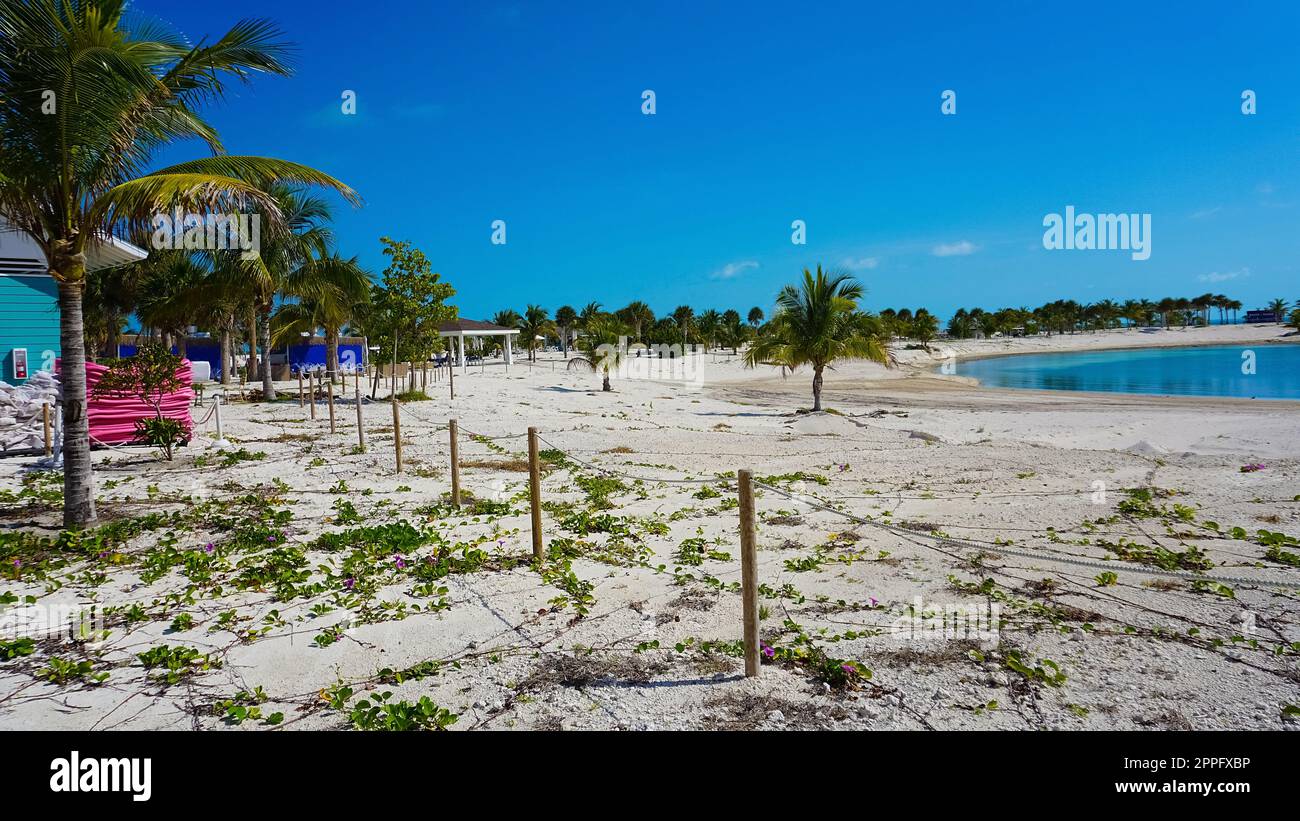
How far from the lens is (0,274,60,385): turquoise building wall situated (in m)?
16.5

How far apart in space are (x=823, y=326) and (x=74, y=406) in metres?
18.3

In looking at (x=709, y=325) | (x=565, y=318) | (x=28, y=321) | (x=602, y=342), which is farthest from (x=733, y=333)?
(x=28, y=321)

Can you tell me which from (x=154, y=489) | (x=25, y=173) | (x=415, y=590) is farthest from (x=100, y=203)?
(x=415, y=590)

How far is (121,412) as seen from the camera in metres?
13.1

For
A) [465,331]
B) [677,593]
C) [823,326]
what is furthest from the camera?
[465,331]

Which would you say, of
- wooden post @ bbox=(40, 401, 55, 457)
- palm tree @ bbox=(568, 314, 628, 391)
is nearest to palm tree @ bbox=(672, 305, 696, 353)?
palm tree @ bbox=(568, 314, 628, 391)

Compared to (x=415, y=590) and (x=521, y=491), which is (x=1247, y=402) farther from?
(x=415, y=590)

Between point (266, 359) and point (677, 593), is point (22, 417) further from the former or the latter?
point (677, 593)

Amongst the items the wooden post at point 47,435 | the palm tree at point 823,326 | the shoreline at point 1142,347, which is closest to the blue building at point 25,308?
the wooden post at point 47,435

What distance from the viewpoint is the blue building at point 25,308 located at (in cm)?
1639

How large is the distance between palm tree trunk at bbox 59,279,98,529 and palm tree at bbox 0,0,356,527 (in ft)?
0.04

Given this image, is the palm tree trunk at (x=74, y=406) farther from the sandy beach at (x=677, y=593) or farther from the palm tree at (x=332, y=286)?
the palm tree at (x=332, y=286)

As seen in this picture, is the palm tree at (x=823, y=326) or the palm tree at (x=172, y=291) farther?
the palm tree at (x=172, y=291)

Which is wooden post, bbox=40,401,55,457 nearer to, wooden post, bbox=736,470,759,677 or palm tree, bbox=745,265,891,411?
wooden post, bbox=736,470,759,677
